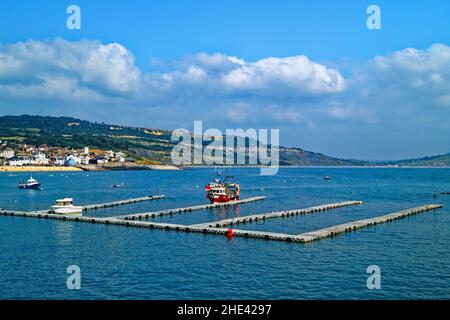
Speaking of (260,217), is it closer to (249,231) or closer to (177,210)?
(249,231)

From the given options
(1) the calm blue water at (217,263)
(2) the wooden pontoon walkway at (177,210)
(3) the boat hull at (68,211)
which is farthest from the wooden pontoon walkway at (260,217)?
(3) the boat hull at (68,211)

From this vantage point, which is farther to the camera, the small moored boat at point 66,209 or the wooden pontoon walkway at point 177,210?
the small moored boat at point 66,209

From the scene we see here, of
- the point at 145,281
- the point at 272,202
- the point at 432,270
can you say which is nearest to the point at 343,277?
the point at 432,270

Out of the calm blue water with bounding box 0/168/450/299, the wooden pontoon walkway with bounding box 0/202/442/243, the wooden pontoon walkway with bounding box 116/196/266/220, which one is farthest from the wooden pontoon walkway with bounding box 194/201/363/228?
the wooden pontoon walkway with bounding box 116/196/266/220

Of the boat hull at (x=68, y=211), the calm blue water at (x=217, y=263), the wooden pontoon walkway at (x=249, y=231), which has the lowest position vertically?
the calm blue water at (x=217, y=263)

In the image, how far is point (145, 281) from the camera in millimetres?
36000

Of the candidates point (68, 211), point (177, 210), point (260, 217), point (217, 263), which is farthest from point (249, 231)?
point (68, 211)

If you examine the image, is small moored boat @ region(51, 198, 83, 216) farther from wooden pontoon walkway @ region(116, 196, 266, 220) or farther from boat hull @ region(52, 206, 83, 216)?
wooden pontoon walkway @ region(116, 196, 266, 220)

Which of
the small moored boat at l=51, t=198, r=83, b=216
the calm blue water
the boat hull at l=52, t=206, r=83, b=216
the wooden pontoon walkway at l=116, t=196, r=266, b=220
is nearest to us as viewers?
the calm blue water

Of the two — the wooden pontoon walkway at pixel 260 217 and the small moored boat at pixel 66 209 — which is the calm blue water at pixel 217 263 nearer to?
the wooden pontoon walkway at pixel 260 217

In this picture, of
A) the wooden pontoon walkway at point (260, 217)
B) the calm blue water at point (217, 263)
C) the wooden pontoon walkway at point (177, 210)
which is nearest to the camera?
the calm blue water at point (217, 263)

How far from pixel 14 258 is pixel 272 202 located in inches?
2571

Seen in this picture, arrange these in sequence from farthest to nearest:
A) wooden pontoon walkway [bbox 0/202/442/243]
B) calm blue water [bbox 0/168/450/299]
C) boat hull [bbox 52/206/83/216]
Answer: boat hull [bbox 52/206/83/216] → wooden pontoon walkway [bbox 0/202/442/243] → calm blue water [bbox 0/168/450/299]
